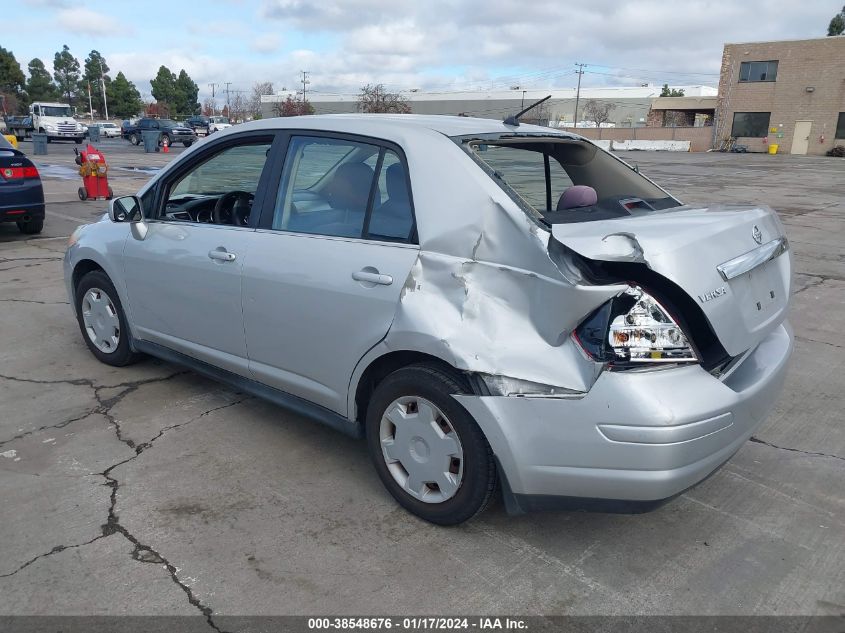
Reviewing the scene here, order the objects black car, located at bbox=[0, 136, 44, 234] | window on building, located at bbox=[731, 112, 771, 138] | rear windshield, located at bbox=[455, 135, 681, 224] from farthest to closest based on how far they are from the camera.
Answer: window on building, located at bbox=[731, 112, 771, 138], black car, located at bbox=[0, 136, 44, 234], rear windshield, located at bbox=[455, 135, 681, 224]

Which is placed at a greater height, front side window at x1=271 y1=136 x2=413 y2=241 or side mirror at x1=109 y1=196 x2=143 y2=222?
front side window at x1=271 y1=136 x2=413 y2=241

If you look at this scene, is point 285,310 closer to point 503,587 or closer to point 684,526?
point 503,587

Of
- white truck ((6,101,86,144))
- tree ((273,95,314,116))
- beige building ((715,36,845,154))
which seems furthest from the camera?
beige building ((715,36,845,154))

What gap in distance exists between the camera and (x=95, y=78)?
114 metres

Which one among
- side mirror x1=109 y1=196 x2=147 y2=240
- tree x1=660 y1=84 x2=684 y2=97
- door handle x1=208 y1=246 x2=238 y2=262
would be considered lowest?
door handle x1=208 y1=246 x2=238 y2=262

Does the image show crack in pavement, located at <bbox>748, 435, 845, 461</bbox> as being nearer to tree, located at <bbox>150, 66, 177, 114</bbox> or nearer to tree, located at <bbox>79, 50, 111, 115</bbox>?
tree, located at <bbox>150, 66, 177, 114</bbox>

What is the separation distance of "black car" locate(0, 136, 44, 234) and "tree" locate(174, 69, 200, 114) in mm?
105148

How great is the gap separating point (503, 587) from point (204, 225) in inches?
99.1

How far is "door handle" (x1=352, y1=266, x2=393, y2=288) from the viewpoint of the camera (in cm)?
286

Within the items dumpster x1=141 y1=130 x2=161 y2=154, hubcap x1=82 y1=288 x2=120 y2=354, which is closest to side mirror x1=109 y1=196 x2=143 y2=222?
hubcap x1=82 y1=288 x2=120 y2=354

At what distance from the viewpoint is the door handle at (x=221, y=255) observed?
3525 mm

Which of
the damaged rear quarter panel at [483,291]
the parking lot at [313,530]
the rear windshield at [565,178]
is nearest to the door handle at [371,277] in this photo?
the damaged rear quarter panel at [483,291]

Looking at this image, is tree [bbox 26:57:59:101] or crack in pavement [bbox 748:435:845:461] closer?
crack in pavement [bbox 748:435:845:461]

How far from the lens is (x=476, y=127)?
3330 mm
